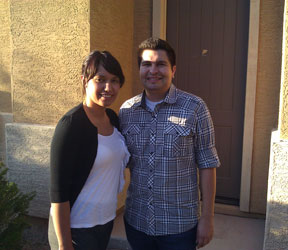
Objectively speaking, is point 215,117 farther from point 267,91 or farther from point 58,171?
point 58,171

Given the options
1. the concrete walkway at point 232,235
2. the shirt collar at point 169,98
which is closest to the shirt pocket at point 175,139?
the shirt collar at point 169,98

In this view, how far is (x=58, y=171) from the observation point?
174 centimetres

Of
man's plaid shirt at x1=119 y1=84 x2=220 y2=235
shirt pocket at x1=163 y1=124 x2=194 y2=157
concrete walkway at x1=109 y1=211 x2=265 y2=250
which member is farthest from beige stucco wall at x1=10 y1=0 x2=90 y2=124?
shirt pocket at x1=163 y1=124 x2=194 y2=157

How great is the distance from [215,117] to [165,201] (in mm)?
2388

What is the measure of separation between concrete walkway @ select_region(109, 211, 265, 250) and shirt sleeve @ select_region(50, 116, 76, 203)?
1.94 metres

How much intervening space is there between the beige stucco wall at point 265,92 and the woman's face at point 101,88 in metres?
2.43

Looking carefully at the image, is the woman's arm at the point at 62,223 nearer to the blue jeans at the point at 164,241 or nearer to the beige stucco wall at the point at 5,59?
the blue jeans at the point at 164,241

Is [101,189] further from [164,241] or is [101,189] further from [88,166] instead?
[164,241]

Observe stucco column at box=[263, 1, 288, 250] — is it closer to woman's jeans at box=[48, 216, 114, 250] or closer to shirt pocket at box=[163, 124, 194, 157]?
shirt pocket at box=[163, 124, 194, 157]

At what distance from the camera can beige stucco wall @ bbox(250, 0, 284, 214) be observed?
3650mm

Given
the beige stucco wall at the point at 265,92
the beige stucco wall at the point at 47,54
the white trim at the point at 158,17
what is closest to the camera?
the beige stucco wall at the point at 47,54

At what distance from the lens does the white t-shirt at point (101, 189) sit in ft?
6.10

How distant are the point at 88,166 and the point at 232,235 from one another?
2.38 meters

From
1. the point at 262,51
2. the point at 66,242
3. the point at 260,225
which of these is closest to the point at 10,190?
the point at 66,242
